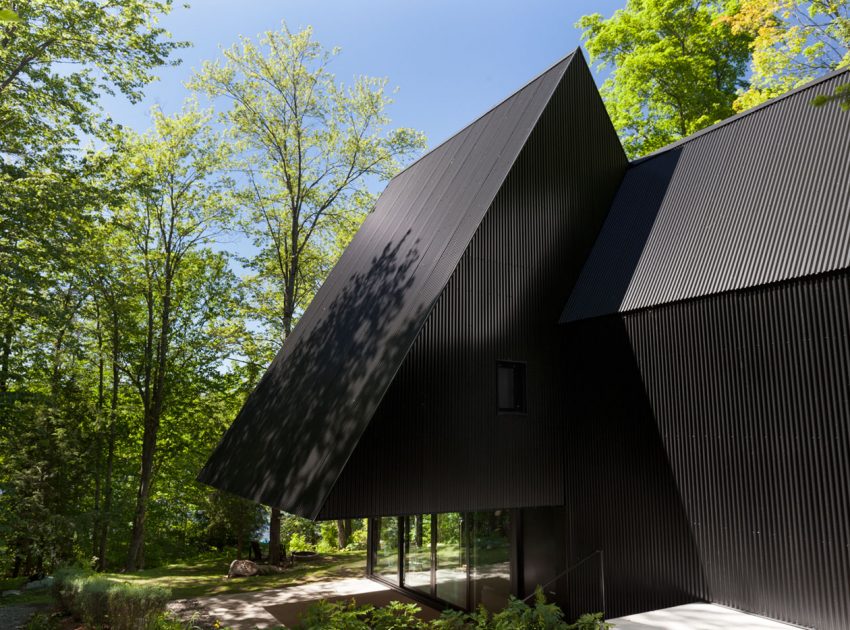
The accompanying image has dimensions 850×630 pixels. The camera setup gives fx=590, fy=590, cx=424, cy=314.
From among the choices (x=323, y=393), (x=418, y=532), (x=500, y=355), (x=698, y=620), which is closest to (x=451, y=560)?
(x=418, y=532)

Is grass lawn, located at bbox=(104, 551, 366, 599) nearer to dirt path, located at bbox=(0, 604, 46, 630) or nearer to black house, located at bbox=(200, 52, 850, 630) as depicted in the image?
dirt path, located at bbox=(0, 604, 46, 630)

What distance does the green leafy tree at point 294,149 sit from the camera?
1881 cm

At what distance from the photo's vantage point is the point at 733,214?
26.4 ft

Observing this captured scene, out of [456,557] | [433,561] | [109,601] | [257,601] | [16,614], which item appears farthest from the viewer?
[257,601]

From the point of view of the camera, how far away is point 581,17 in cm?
2119

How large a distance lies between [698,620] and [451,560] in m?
4.35

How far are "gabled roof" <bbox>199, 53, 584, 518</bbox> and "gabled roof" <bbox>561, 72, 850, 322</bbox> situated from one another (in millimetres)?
2229

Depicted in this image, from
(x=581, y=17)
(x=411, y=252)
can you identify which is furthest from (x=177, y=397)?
(x=581, y=17)

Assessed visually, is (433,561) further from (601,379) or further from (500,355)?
(601,379)

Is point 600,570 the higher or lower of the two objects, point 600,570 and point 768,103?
the lower

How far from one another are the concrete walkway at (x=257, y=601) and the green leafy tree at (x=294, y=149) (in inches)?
346

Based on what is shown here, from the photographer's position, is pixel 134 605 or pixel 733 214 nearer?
pixel 134 605

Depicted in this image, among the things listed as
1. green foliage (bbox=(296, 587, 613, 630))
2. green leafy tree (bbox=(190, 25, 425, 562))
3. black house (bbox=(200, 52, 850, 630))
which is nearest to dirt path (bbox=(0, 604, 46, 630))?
black house (bbox=(200, 52, 850, 630))

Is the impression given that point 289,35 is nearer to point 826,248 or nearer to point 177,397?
point 177,397
